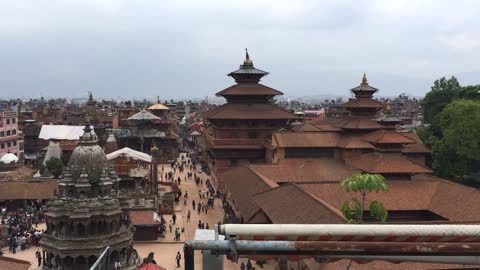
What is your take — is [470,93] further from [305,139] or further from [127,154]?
[127,154]

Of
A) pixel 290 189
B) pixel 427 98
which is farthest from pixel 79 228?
pixel 427 98

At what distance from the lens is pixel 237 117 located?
143ft

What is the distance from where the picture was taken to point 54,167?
175 ft

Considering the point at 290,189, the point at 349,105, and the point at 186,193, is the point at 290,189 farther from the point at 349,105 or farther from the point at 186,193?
the point at 186,193

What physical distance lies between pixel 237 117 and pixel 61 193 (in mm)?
21944

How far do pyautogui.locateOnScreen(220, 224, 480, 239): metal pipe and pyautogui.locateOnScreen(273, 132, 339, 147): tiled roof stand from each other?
32.4 meters

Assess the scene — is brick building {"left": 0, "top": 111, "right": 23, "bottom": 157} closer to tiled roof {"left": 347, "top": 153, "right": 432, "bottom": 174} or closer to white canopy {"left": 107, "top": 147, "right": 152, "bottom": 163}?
white canopy {"left": 107, "top": 147, "right": 152, "bottom": 163}

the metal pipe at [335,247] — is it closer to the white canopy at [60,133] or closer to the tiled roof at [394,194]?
the tiled roof at [394,194]

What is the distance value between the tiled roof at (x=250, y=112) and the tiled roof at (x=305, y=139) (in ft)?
19.8

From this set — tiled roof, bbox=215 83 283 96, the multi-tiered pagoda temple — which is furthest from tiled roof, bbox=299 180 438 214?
tiled roof, bbox=215 83 283 96

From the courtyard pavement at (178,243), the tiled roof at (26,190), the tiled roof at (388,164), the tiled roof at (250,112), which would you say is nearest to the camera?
the courtyard pavement at (178,243)

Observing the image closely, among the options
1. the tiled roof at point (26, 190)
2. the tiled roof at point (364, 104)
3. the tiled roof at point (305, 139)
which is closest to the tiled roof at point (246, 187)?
the tiled roof at point (305, 139)

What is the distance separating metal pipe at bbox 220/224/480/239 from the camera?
441 centimetres

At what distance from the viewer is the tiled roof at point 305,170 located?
3338cm
